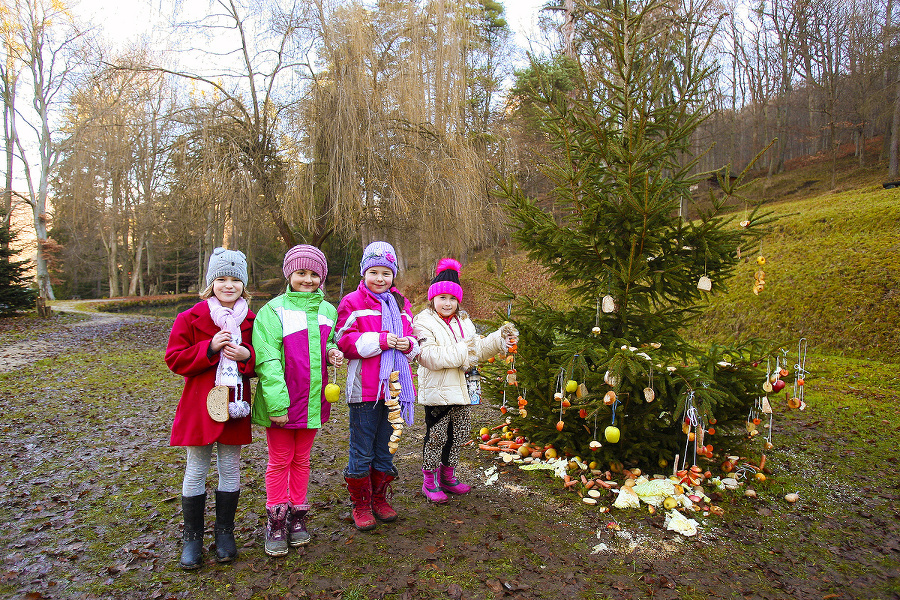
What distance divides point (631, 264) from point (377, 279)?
6.08 ft

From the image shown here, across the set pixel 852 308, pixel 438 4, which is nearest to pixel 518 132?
pixel 438 4

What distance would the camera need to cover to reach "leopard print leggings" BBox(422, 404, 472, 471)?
3633mm

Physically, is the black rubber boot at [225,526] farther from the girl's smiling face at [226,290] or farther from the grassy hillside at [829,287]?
the grassy hillside at [829,287]

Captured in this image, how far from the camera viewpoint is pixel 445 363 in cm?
351

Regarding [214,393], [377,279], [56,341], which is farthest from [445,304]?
[56,341]

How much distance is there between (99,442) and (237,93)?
9490mm

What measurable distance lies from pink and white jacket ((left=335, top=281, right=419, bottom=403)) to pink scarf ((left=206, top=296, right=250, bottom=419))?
62 centimetres

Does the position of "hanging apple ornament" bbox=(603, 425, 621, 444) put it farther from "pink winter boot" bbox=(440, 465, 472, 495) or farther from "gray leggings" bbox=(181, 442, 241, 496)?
"gray leggings" bbox=(181, 442, 241, 496)

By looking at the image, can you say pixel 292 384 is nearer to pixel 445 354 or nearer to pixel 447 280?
pixel 445 354

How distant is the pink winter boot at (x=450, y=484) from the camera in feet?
12.5

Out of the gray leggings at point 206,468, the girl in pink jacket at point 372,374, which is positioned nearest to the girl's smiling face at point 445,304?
the girl in pink jacket at point 372,374

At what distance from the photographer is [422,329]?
362 cm

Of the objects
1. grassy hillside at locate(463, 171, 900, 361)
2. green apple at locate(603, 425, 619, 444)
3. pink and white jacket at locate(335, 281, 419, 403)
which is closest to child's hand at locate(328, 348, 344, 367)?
pink and white jacket at locate(335, 281, 419, 403)

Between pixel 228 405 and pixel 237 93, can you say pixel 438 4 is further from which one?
pixel 228 405
